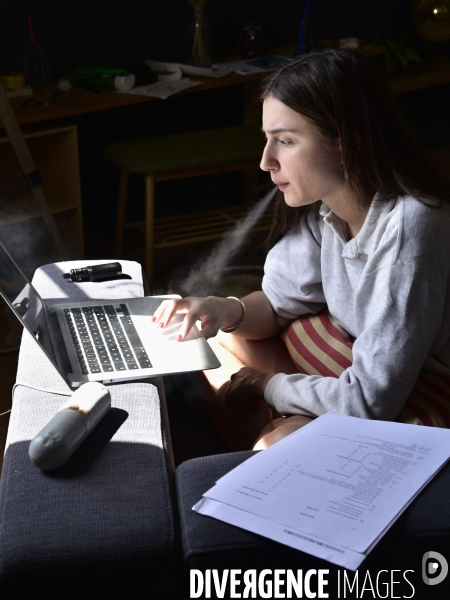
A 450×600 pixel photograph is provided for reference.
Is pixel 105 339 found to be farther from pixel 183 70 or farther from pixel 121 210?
pixel 183 70

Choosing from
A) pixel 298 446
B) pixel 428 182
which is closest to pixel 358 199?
pixel 428 182

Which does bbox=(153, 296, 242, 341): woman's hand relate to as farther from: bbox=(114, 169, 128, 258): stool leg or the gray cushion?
bbox=(114, 169, 128, 258): stool leg

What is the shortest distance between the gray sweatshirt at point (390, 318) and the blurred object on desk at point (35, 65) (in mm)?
2167

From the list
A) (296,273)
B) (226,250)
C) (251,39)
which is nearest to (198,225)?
(226,250)

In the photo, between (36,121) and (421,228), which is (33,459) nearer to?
(421,228)

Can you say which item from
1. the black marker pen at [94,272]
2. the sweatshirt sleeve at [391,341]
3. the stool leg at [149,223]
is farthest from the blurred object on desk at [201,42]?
the sweatshirt sleeve at [391,341]

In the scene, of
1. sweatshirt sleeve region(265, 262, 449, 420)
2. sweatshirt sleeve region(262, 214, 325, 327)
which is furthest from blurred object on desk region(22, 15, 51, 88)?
sweatshirt sleeve region(265, 262, 449, 420)

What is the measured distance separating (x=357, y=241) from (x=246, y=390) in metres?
0.35

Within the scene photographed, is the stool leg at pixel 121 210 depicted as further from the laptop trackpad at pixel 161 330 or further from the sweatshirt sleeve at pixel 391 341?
the sweatshirt sleeve at pixel 391 341

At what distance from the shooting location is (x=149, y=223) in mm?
3035

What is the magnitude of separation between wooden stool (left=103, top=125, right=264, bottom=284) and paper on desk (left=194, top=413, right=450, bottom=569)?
79.0 inches

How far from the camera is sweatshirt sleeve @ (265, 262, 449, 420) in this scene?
1174mm

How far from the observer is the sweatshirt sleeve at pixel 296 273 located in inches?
60.3

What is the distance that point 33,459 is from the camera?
101cm
